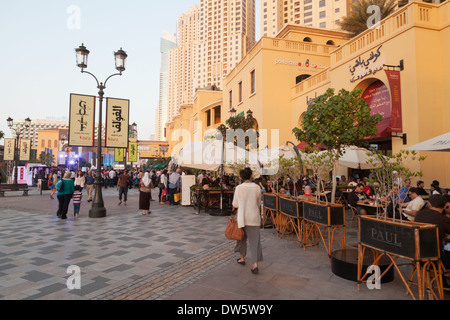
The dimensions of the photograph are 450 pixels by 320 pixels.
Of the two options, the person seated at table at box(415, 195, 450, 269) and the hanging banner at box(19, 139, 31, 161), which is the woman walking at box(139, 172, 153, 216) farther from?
the hanging banner at box(19, 139, 31, 161)

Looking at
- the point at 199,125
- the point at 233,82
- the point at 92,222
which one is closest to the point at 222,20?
the point at 199,125

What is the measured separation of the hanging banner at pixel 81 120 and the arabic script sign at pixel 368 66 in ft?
37.8

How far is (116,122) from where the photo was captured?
11.2 m

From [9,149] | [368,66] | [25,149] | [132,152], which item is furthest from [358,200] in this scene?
[25,149]

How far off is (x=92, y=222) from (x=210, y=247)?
503cm

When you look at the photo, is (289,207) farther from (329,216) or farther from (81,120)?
(81,120)

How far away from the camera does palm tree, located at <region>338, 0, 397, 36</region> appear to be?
1933 centimetres

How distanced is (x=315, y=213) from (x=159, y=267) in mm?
3079

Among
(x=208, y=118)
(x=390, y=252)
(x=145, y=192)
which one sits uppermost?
(x=208, y=118)

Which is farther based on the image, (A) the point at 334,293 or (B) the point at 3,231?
(B) the point at 3,231

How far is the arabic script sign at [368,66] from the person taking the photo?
12.1m

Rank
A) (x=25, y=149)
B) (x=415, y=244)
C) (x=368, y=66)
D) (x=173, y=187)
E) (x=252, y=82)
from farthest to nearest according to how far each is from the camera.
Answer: (x=25, y=149) → (x=252, y=82) → (x=173, y=187) → (x=368, y=66) → (x=415, y=244)

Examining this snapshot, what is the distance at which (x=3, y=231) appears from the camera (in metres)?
7.86
